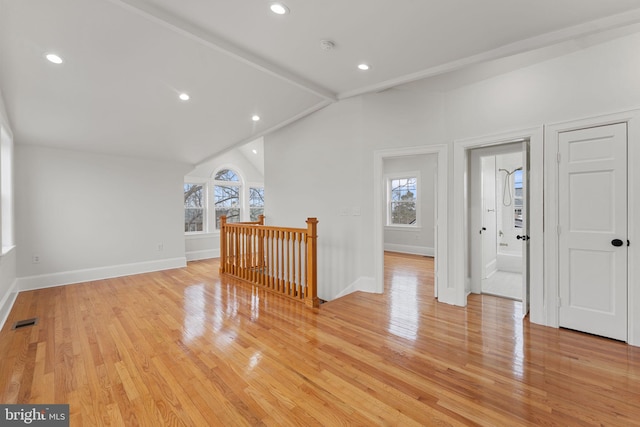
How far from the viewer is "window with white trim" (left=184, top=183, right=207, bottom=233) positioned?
7.08 m

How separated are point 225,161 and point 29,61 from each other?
4935 millimetres

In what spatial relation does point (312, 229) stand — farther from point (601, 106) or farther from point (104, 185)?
point (104, 185)

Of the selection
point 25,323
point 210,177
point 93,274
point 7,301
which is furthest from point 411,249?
point 7,301

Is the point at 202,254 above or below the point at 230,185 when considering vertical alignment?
below

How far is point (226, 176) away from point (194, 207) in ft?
3.95

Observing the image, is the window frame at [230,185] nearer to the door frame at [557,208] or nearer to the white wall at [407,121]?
the white wall at [407,121]

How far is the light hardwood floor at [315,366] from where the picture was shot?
1.67m

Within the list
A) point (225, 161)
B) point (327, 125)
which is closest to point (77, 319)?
point (327, 125)

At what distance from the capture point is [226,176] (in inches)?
303

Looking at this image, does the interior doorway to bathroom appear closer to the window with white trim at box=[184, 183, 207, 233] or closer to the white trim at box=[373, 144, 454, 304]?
the white trim at box=[373, 144, 454, 304]

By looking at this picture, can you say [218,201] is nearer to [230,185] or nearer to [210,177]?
[230,185]

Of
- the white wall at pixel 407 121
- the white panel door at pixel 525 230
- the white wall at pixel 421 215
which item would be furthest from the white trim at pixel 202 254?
the white panel door at pixel 525 230

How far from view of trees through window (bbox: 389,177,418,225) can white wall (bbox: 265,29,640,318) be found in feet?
12.5

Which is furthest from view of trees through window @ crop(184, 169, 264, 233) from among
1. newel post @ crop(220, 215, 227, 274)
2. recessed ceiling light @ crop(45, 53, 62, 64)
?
recessed ceiling light @ crop(45, 53, 62, 64)
